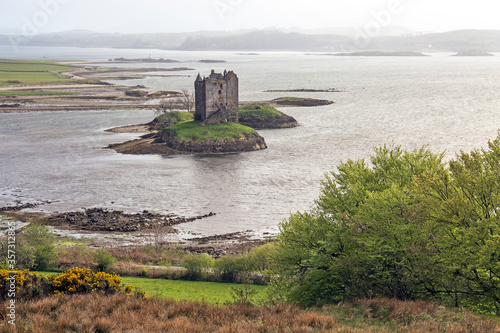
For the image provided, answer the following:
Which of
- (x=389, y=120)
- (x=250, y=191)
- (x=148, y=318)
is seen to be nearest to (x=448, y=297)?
(x=148, y=318)

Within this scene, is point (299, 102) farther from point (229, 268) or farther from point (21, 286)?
point (21, 286)

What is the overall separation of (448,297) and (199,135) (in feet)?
219

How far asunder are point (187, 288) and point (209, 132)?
182ft

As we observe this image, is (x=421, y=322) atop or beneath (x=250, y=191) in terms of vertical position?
atop

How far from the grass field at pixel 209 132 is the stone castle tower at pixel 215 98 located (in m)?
1.66

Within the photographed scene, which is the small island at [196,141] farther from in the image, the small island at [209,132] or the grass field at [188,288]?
the grass field at [188,288]

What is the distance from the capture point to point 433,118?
4742 inches

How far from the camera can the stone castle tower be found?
297 feet

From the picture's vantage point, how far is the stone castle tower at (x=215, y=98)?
90.6m

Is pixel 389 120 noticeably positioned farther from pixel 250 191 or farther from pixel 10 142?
pixel 10 142

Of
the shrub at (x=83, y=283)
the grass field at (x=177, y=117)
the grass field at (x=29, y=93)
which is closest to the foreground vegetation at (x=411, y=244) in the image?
the shrub at (x=83, y=283)

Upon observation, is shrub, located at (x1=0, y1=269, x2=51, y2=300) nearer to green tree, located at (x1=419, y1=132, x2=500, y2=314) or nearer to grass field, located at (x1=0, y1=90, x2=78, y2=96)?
green tree, located at (x1=419, y1=132, x2=500, y2=314)

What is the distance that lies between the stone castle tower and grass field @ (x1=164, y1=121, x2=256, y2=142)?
166 cm

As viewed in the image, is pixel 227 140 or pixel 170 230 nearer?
pixel 170 230
